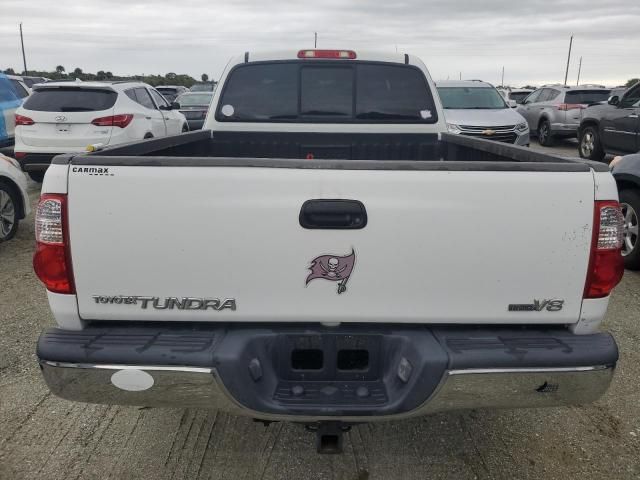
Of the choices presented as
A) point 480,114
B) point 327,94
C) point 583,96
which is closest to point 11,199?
point 327,94

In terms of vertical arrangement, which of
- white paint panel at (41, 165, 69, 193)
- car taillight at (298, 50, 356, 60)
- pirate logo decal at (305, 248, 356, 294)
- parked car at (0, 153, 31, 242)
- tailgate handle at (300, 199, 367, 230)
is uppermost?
car taillight at (298, 50, 356, 60)

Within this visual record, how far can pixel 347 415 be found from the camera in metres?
2.24

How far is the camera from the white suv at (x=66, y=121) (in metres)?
9.38

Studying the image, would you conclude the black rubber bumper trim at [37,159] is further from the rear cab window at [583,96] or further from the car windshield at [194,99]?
the rear cab window at [583,96]

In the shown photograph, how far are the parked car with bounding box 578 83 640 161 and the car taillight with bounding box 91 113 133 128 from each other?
926 centimetres

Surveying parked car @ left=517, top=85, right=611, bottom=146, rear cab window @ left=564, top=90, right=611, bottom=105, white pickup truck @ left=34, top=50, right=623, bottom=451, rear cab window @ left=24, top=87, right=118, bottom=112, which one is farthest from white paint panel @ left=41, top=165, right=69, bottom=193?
rear cab window @ left=564, top=90, right=611, bottom=105

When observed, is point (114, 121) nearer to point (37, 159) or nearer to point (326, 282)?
point (37, 159)

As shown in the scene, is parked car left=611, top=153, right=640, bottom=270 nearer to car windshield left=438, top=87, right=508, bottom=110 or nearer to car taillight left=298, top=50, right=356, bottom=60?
car taillight left=298, top=50, right=356, bottom=60

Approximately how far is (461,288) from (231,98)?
9.67 feet

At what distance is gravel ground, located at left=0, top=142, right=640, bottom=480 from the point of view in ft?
9.41

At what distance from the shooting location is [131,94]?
34.6ft

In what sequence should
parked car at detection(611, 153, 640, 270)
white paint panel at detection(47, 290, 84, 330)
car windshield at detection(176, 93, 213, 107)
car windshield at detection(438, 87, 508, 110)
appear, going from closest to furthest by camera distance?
white paint panel at detection(47, 290, 84, 330) → parked car at detection(611, 153, 640, 270) → car windshield at detection(438, 87, 508, 110) → car windshield at detection(176, 93, 213, 107)

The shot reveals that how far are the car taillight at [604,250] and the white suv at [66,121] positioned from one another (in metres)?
8.58

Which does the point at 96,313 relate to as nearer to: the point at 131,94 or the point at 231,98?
the point at 231,98
